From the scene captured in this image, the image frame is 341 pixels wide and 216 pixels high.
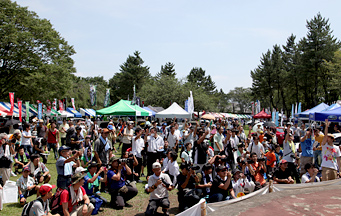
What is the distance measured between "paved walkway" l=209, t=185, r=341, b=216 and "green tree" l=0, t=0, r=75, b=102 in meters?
23.9

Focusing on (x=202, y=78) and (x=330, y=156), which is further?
(x=202, y=78)

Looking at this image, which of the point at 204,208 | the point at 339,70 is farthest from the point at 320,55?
the point at 204,208

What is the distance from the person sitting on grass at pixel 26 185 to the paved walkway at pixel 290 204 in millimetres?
4611

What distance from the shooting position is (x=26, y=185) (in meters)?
6.66

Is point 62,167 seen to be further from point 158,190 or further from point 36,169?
point 158,190

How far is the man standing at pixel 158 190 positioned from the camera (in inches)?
229

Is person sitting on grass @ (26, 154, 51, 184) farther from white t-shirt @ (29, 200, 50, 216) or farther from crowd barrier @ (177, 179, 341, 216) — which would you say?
crowd barrier @ (177, 179, 341, 216)

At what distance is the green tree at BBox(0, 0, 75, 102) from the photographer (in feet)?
78.3

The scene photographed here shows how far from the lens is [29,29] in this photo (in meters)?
25.4

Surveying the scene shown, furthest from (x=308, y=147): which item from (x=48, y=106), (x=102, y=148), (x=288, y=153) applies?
(x=48, y=106)

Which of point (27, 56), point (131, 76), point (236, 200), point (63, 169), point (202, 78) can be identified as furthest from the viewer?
point (202, 78)

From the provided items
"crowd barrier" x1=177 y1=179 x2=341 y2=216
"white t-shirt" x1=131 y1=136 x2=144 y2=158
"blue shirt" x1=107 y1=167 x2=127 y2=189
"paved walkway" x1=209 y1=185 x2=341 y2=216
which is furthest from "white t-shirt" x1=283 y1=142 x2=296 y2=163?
"blue shirt" x1=107 y1=167 x2=127 y2=189

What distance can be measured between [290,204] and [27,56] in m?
25.5

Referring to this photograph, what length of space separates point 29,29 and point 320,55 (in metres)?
37.6
